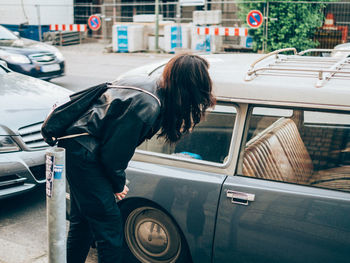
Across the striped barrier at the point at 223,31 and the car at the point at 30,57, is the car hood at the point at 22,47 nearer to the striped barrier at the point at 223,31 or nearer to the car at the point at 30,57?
the car at the point at 30,57

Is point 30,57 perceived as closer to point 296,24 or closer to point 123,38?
point 123,38

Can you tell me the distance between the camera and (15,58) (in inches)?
393

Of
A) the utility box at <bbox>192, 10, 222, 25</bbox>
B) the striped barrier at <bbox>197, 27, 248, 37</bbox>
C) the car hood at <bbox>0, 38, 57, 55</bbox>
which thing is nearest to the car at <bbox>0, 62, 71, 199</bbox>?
the car hood at <bbox>0, 38, 57, 55</bbox>

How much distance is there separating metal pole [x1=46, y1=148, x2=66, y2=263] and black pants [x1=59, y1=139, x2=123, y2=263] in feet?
0.63

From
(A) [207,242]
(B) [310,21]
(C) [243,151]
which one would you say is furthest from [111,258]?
(B) [310,21]

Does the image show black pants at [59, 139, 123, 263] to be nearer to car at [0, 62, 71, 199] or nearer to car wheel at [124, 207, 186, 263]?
car wheel at [124, 207, 186, 263]

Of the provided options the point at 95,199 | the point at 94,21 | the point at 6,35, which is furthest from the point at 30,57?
the point at 94,21

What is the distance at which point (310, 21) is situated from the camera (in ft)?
49.6

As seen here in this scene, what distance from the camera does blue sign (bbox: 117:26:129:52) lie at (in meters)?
18.5

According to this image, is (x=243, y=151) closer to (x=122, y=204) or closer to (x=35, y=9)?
(x=122, y=204)

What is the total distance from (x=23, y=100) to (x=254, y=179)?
277cm

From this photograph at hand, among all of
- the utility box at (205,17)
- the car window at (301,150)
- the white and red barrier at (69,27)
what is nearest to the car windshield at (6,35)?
the utility box at (205,17)

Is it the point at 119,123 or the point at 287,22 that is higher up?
the point at 287,22

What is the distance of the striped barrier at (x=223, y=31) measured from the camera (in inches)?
605
